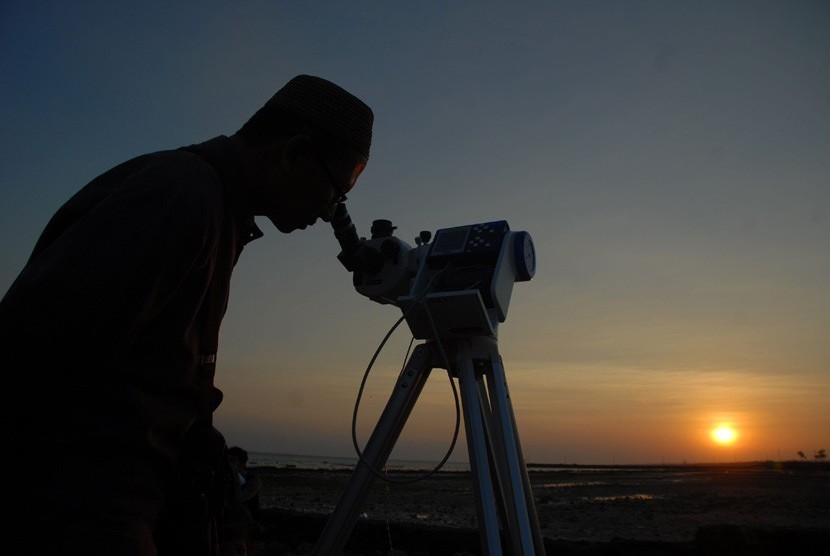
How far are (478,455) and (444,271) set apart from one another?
106 cm

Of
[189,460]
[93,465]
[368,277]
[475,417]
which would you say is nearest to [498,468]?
[475,417]

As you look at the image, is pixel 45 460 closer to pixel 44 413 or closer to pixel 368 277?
pixel 44 413

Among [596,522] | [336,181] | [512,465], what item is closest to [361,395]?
[512,465]

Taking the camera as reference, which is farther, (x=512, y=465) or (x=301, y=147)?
(x=512, y=465)

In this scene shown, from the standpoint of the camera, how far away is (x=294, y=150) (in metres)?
1.68

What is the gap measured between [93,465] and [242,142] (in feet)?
3.15

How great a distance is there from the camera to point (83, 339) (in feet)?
3.57

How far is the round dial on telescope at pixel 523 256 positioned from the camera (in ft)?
11.1

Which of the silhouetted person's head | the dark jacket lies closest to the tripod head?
the silhouetted person's head

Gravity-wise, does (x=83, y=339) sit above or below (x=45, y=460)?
above

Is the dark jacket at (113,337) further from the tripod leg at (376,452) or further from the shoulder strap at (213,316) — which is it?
the tripod leg at (376,452)

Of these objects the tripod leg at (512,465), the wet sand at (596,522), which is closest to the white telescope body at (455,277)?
the tripod leg at (512,465)

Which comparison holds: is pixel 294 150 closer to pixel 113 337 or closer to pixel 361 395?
pixel 113 337

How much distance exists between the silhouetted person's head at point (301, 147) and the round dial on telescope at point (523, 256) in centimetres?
177
